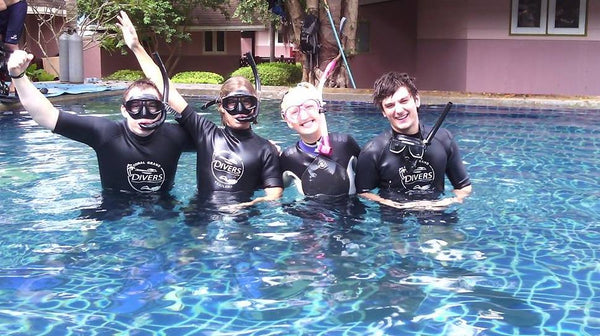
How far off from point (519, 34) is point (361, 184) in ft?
37.9

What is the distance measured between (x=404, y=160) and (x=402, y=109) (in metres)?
0.38

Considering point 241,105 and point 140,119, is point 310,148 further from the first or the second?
point 140,119

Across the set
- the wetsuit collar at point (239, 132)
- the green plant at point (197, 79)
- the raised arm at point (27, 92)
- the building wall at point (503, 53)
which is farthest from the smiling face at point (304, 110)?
the green plant at point (197, 79)

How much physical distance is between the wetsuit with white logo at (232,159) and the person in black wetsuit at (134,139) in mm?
145

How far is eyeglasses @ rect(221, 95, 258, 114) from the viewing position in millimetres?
4338

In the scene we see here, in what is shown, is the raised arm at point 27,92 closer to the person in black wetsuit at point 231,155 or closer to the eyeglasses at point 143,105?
the eyeglasses at point 143,105

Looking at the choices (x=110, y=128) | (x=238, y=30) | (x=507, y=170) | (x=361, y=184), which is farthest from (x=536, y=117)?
(x=238, y=30)

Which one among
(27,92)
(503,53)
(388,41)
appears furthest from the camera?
(388,41)

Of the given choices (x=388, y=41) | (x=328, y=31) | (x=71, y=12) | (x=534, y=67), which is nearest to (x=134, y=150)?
(x=328, y=31)

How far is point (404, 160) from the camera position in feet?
14.7

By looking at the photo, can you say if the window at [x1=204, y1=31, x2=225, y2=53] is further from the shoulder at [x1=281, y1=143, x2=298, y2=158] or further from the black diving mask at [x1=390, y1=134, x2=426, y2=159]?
the black diving mask at [x1=390, y1=134, x2=426, y2=159]

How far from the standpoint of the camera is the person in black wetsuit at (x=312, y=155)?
14.3 ft

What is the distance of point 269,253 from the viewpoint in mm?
3846

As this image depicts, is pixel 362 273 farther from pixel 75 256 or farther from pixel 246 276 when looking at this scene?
pixel 75 256
